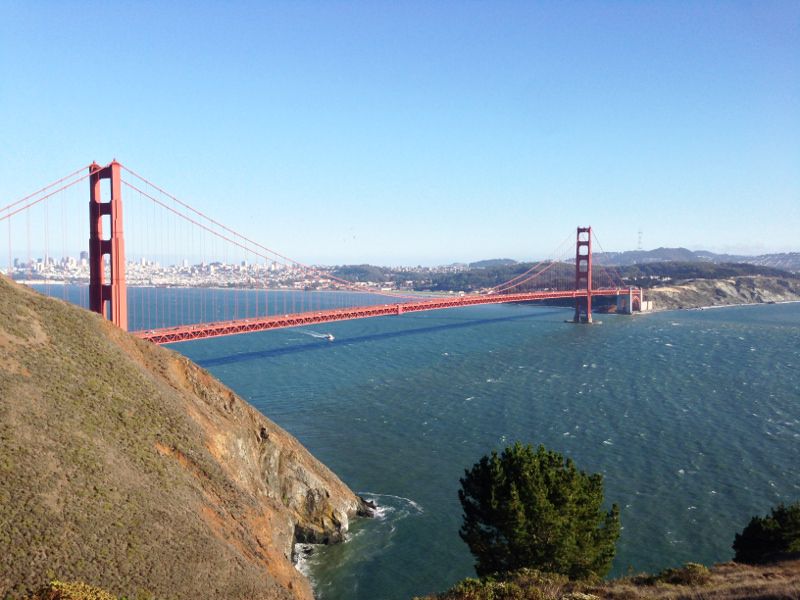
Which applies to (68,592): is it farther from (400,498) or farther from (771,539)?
(771,539)

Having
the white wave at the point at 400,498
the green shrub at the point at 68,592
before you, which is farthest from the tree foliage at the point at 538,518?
the green shrub at the point at 68,592

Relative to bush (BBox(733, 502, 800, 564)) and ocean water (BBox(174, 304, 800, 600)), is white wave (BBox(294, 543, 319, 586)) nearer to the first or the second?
ocean water (BBox(174, 304, 800, 600))

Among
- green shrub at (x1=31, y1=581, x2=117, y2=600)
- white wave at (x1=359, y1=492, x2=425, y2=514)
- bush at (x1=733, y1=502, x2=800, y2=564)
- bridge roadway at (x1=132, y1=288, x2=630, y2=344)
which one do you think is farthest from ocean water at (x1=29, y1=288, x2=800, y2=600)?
green shrub at (x1=31, y1=581, x2=117, y2=600)

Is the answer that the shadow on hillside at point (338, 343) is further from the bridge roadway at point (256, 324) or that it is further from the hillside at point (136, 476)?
the hillside at point (136, 476)

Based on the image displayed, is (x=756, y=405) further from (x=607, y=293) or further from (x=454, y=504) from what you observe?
(x=607, y=293)

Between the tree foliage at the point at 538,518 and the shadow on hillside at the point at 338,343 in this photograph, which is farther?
the shadow on hillside at the point at 338,343
